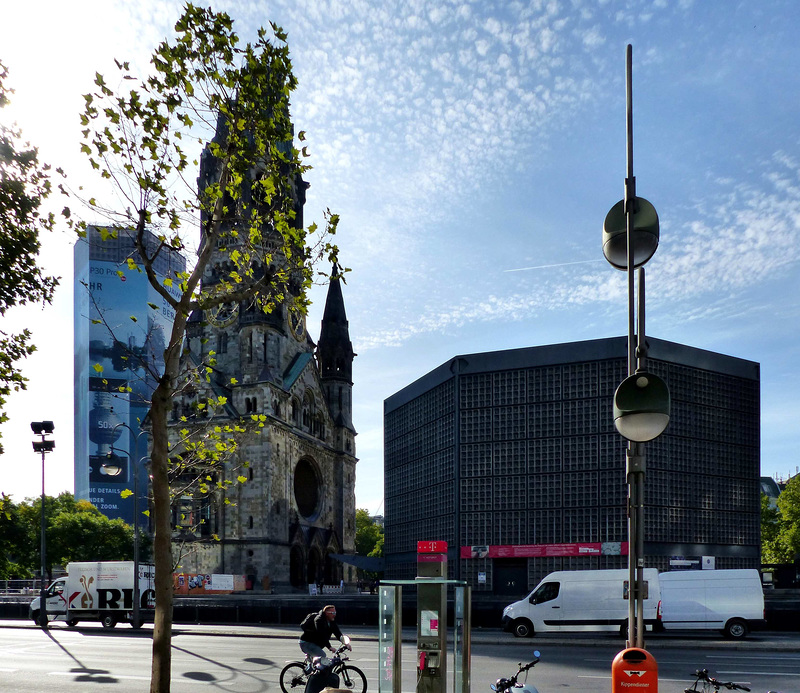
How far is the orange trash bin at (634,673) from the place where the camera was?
605cm

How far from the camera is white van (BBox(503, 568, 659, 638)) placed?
87.0 feet

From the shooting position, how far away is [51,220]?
39.0ft

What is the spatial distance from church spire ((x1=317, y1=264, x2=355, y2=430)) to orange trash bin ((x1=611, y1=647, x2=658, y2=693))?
7365 cm

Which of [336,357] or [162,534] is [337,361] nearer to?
[336,357]

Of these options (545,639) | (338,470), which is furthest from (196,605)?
(338,470)

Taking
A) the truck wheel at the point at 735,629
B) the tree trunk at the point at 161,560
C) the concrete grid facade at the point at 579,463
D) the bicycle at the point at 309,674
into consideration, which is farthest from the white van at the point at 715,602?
the concrete grid facade at the point at 579,463

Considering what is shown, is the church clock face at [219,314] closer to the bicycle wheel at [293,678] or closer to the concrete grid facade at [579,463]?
the bicycle wheel at [293,678]

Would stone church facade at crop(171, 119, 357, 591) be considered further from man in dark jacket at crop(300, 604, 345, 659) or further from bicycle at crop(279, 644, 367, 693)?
man in dark jacket at crop(300, 604, 345, 659)

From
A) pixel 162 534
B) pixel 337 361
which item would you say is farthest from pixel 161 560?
pixel 337 361

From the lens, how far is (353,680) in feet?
48.8

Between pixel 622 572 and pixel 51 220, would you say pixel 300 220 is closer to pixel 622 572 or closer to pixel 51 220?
pixel 622 572

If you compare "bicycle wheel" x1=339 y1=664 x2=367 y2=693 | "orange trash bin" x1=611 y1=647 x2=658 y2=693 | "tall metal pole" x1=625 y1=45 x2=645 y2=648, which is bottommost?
"bicycle wheel" x1=339 y1=664 x2=367 y2=693

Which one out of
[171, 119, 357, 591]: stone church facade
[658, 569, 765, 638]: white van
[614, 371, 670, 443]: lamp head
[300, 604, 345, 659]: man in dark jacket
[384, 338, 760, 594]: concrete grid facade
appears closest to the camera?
[614, 371, 670, 443]: lamp head

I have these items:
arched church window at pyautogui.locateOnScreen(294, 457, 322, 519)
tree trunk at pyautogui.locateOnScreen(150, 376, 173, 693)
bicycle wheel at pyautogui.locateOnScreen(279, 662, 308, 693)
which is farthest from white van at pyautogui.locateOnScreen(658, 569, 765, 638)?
arched church window at pyautogui.locateOnScreen(294, 457, 322, 519)
